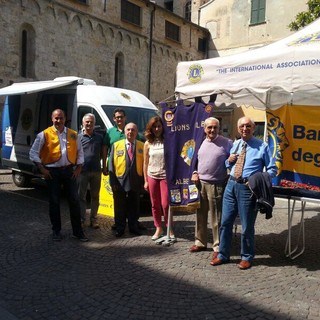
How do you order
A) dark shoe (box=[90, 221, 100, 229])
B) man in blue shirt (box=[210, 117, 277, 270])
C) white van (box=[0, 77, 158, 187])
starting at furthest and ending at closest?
1. white van (box=[0, 77, 158, 187])
2. dark shoe (box=[90, 221, 100, 229])
3. man in blue shirt (box=[210, 117, 277, 270])

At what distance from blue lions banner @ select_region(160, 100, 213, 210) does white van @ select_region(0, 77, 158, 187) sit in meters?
2.41

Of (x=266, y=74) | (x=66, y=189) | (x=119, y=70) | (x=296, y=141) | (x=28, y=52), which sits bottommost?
(x=66, y=189)

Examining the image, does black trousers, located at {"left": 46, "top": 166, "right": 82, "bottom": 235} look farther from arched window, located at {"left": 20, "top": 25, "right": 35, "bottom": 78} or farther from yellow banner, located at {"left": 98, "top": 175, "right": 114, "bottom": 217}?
arched window, located at {"left": 20, "top": 25, "right": 35, "bottom": 78}

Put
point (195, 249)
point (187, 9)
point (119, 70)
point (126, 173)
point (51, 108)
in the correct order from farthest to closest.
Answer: point (187, 9), point (119, 70), point (51, 108), point (126, 173), point (195, 249)

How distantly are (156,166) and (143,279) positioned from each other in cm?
177

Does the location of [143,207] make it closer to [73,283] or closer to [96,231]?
[96,231]

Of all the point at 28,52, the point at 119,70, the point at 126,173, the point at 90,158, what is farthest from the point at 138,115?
the point at 119,70

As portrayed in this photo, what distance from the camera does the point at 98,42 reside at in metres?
22.6

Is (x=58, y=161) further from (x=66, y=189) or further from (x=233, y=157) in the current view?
(x=233, y=157)

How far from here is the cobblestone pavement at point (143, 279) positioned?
12.0 feet

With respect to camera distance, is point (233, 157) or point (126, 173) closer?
point (233, 157)

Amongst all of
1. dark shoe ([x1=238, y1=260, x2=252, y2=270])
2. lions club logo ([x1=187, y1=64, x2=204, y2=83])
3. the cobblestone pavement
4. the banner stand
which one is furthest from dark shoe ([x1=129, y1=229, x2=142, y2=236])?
lions club logo ([x1=187, y1=64, x2=204, y2=83])

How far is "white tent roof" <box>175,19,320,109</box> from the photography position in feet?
15.2

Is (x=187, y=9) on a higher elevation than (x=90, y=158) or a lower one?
higher
